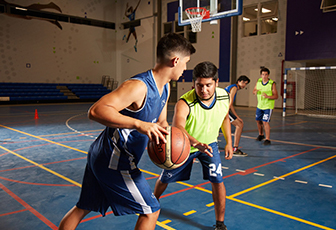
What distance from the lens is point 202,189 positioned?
4.17 meters

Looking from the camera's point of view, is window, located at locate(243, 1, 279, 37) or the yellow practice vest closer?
the yellow practice vest

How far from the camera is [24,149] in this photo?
6703mm

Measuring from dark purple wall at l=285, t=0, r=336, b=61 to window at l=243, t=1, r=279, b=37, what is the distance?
2063 mm

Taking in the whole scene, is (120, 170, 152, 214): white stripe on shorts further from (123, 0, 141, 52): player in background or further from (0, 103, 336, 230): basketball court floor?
(123, 0, 141, 52): player in background

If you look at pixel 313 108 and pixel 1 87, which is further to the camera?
pixel 1 87

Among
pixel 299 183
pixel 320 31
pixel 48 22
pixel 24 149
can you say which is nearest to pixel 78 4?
pixel 48 22

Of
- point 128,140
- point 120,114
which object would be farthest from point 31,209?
point 120,114

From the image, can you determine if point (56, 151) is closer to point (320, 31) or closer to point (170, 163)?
point (170, 163)

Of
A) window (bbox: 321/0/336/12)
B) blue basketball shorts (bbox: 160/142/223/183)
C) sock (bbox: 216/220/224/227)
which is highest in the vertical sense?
window (bbox: 321/0/336/12)

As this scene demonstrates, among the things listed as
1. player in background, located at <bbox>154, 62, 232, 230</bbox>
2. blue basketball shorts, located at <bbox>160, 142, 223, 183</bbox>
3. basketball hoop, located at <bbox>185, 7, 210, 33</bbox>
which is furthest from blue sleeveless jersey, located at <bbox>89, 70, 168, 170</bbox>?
basketball hoop, located at <bbox>185, 7, 210, 33</bbox>

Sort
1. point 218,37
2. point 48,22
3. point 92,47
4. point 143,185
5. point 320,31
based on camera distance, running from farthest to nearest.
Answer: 1. point 92,47
2. point 48,22
3. point 218,37
4. point 320,31
5. point 143,185

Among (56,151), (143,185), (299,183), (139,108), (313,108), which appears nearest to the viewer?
(139,108)

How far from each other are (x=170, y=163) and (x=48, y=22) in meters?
25.4

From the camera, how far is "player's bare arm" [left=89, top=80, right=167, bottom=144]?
176 centimetres
